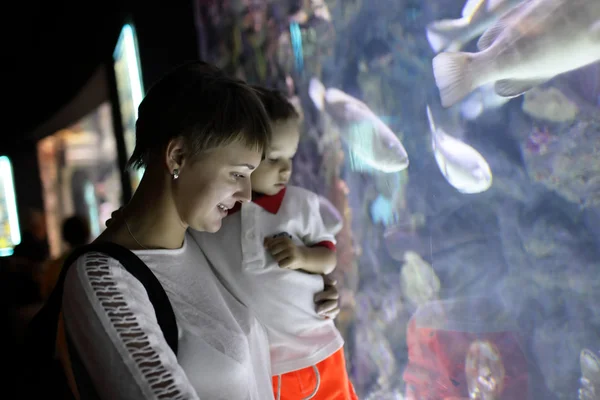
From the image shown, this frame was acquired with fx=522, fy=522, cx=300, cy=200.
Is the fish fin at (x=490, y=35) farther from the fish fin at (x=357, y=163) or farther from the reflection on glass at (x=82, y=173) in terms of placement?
the reflection on glass at (x=82, y=173)

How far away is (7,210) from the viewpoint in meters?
9.13

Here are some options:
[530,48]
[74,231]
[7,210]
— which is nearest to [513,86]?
[530,48]

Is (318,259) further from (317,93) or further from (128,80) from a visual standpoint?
(128,80)

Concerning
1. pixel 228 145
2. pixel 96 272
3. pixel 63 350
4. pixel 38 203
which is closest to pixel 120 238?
pixel 96 272

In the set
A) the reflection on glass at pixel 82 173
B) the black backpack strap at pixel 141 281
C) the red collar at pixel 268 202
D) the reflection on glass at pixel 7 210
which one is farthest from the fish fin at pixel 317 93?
the reflection on glass at pixel 7 210

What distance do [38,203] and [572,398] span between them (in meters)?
9.24

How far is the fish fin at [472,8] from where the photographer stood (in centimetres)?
125

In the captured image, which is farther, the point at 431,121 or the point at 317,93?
the point at 317,93

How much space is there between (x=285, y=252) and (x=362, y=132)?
1.85ft

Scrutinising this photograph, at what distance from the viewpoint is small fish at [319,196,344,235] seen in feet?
5.71

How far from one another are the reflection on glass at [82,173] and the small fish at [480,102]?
527 centimetres

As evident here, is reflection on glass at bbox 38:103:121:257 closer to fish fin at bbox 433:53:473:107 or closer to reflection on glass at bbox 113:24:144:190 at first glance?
reflection on glass at bbox 113:24:144:190

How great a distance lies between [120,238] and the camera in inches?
42.3

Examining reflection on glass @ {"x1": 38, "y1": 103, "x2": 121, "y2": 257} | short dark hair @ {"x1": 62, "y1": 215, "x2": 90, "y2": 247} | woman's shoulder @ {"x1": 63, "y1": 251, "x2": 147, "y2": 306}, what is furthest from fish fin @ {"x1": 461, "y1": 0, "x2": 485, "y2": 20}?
reflection on glass @ {"x1": 38, "y1": 103, "x2": 121, "y2": 257}
